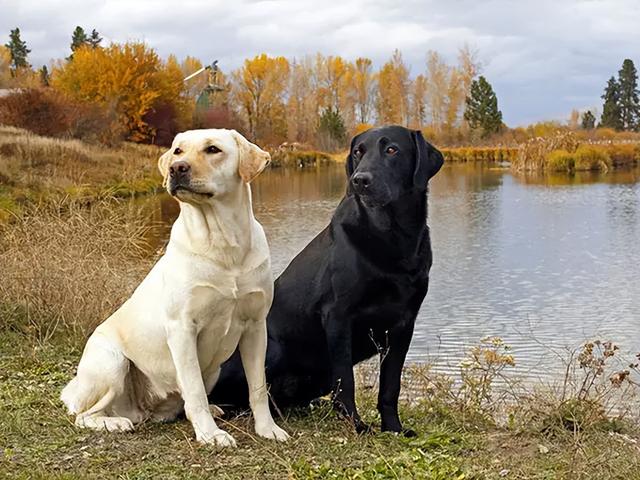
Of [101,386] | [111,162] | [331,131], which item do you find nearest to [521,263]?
[101,386]

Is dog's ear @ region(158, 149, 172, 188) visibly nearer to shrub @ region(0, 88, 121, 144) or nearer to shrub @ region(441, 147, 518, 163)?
shrub @ region(0, 88, 121, 144)

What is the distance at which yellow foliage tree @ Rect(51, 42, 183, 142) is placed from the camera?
46.0 metres

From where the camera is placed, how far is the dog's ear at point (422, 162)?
180 inches

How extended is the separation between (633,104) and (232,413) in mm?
83003

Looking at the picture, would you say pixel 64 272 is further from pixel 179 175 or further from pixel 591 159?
pixel 591 159

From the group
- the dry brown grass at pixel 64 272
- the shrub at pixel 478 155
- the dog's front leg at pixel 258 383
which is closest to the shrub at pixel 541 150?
the shrub at pixel 478 155

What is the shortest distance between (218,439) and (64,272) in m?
4.03

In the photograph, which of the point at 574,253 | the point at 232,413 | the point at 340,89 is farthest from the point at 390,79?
the point at 232,413

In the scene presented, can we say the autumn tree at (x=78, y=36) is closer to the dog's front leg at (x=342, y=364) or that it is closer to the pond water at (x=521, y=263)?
the pond water at (x=521, y=263)

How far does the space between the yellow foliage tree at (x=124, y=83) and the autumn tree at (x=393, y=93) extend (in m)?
33.4

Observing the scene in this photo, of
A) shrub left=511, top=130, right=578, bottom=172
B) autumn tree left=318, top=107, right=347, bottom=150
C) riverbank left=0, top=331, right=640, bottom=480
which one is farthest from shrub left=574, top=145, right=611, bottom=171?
riverbank left=0, top=331, right=640, bottom=480

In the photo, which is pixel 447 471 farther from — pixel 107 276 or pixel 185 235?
pixel 107 276

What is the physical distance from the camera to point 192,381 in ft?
14.1

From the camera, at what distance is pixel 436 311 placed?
38.5 feet
